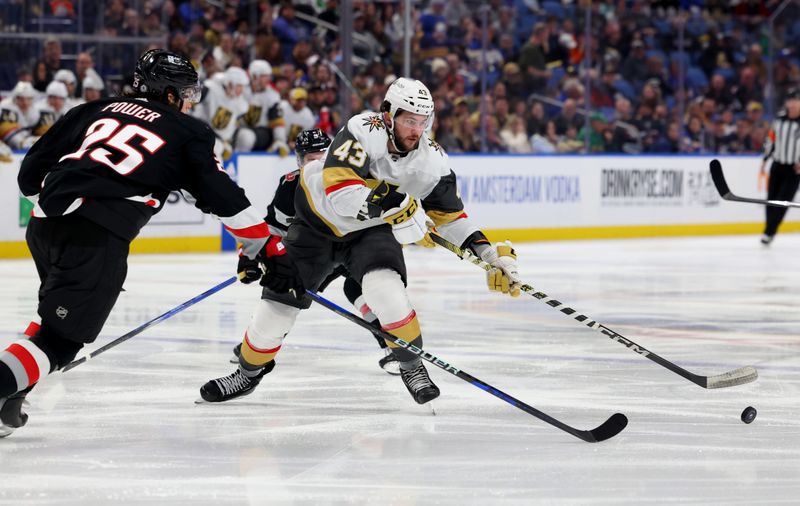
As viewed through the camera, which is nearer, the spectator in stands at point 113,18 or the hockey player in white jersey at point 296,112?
the spectator in stands at point 113,18

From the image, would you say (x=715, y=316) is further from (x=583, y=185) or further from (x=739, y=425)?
(x=583, y=185)

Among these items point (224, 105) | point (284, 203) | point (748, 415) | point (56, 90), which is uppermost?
point (284, 203)

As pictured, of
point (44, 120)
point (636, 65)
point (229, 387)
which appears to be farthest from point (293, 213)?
point (636, 65)

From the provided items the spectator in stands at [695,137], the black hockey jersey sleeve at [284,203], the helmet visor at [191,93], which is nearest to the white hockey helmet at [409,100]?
the helmet visor at [191,93]

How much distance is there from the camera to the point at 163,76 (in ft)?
11.7

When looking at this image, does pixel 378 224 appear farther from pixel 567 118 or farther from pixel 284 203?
pixel 567 118

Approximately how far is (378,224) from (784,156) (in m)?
8.85

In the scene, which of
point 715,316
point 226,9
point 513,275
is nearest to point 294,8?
point 226,9

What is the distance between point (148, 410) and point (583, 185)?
921 centimetres

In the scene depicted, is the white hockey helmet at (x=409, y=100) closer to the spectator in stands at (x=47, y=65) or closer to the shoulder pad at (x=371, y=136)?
the shoulder pad at (x=371, y=136)

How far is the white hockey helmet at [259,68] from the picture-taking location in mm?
10859

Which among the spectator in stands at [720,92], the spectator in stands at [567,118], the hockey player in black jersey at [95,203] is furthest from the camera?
the spectator in stands at [720,92]

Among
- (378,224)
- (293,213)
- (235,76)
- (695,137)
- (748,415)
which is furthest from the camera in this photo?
(695,137)

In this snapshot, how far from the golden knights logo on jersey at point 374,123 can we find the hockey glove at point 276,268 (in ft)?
2.13
